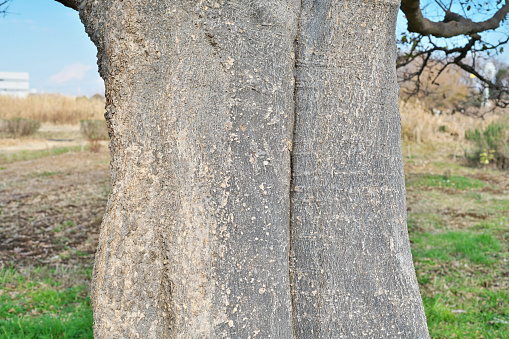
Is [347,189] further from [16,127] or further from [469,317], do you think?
[16,127]

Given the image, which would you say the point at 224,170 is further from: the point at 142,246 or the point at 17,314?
the point at 17,314

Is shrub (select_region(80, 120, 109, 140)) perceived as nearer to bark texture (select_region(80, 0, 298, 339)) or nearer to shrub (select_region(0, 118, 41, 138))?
shrub (select_region(0, 118, 41, 138))

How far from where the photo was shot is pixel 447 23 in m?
4.96

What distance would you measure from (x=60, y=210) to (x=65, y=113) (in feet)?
49.6

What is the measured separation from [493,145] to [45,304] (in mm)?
12333

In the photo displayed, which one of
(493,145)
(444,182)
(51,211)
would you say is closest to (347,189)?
(51,211)

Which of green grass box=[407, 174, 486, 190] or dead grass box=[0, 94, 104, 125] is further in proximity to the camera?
dead grass box=[0, 94, 104, 125]

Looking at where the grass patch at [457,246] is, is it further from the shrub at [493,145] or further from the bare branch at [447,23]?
the shrub at [493,145]

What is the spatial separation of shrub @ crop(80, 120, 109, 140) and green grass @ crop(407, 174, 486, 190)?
11534 millimetres

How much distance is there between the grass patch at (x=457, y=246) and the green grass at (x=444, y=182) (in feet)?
13.3

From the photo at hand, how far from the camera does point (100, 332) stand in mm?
1770

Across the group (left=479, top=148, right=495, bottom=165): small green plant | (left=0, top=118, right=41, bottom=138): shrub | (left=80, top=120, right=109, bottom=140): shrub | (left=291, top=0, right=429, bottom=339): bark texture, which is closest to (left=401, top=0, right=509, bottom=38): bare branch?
(left=291, top=0, right=429, bottom=339): bark texture

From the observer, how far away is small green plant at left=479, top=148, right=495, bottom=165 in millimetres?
11832

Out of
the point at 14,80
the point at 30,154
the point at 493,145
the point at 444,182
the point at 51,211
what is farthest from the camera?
the point at 14,80
